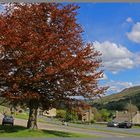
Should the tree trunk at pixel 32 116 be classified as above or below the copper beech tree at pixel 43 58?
below

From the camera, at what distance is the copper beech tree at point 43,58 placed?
62.0 feet

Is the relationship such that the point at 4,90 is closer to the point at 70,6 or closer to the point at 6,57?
the point at 6,57

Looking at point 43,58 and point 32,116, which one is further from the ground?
point 43,58

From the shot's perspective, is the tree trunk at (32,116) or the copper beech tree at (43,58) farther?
the tree trunk at (32,116)

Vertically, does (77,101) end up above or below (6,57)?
below

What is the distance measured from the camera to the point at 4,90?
19.7 meters

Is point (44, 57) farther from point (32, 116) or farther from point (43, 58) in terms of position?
point (32, 116)

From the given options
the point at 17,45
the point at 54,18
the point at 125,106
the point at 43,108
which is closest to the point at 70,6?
the point at 54,18

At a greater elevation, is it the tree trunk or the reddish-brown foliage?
the reddish-brown foliage

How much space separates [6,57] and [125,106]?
100m

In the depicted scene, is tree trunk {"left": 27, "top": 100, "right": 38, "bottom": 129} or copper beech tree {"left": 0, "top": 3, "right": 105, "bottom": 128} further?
tree trunk {"left": 27, "top": 100, "right": 38, "bottom": 129}

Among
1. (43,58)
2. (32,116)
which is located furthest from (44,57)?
(32,116)

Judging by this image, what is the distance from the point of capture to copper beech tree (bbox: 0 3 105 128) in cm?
1889

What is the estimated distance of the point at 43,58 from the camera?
61.7 feet
